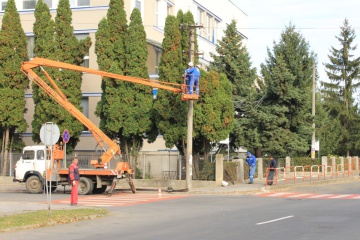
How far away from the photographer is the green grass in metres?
17.3

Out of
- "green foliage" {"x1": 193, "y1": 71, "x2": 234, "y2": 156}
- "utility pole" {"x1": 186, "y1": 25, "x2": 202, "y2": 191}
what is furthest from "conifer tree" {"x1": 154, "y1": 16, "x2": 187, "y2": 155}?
"utility pole" {"x1": 186, "y1": 25, "x2": 202, "y2": 191}

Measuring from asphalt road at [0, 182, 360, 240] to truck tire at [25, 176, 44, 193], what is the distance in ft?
30.7

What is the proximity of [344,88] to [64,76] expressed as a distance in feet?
152

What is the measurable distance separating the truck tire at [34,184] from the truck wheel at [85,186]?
7.84ft

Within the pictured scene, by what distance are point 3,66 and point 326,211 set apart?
1037 inches

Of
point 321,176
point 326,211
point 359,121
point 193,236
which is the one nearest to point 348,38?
point 359,121

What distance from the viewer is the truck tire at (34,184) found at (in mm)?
33188

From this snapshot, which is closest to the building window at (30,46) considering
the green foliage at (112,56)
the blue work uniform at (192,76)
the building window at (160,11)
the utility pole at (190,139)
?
the building window at (160,11)

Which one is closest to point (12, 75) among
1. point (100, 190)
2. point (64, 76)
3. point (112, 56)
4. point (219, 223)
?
point (64, 76)

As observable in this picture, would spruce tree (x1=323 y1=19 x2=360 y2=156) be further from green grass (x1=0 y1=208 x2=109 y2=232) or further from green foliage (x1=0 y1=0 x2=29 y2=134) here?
green grass (x1=0 y1=208 x2=109 y2=232)

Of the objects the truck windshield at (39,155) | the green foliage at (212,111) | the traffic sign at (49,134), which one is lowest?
the truck windshield at (39,155)

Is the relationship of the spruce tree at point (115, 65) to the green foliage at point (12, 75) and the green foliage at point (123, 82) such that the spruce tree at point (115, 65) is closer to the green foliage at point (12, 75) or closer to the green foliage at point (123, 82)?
the green foliage at point (123, 82)

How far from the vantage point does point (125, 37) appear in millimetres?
39750

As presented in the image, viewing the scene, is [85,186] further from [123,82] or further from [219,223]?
[219,223]
